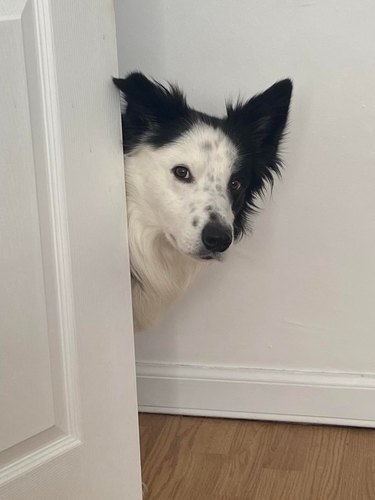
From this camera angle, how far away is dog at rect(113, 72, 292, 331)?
1.35 meters

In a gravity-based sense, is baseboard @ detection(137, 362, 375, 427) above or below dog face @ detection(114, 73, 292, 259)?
below

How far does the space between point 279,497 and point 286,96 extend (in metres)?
0.97

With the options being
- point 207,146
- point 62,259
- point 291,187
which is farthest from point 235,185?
point 62,259

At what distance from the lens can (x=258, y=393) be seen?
1.82 meters

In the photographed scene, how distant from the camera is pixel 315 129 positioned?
1604 mm

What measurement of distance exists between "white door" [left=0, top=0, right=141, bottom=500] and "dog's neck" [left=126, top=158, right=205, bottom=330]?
13 cm

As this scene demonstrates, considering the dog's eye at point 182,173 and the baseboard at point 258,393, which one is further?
the baseboard at point 258,393

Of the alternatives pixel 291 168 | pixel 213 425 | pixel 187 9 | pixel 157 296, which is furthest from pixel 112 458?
pixel 187 9

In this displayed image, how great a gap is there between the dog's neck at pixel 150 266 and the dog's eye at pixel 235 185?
20 centimetres

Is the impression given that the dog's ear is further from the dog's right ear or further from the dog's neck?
the dog's neck

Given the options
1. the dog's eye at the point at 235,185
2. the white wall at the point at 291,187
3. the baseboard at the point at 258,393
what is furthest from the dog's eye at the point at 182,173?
the baseboard at the point at 258,393

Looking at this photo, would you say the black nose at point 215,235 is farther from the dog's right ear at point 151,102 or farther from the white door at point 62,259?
the dog's right ear at point 151,102

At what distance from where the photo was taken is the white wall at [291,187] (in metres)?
1.54

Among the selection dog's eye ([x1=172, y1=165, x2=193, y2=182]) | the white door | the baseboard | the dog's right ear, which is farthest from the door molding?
the baseboard
